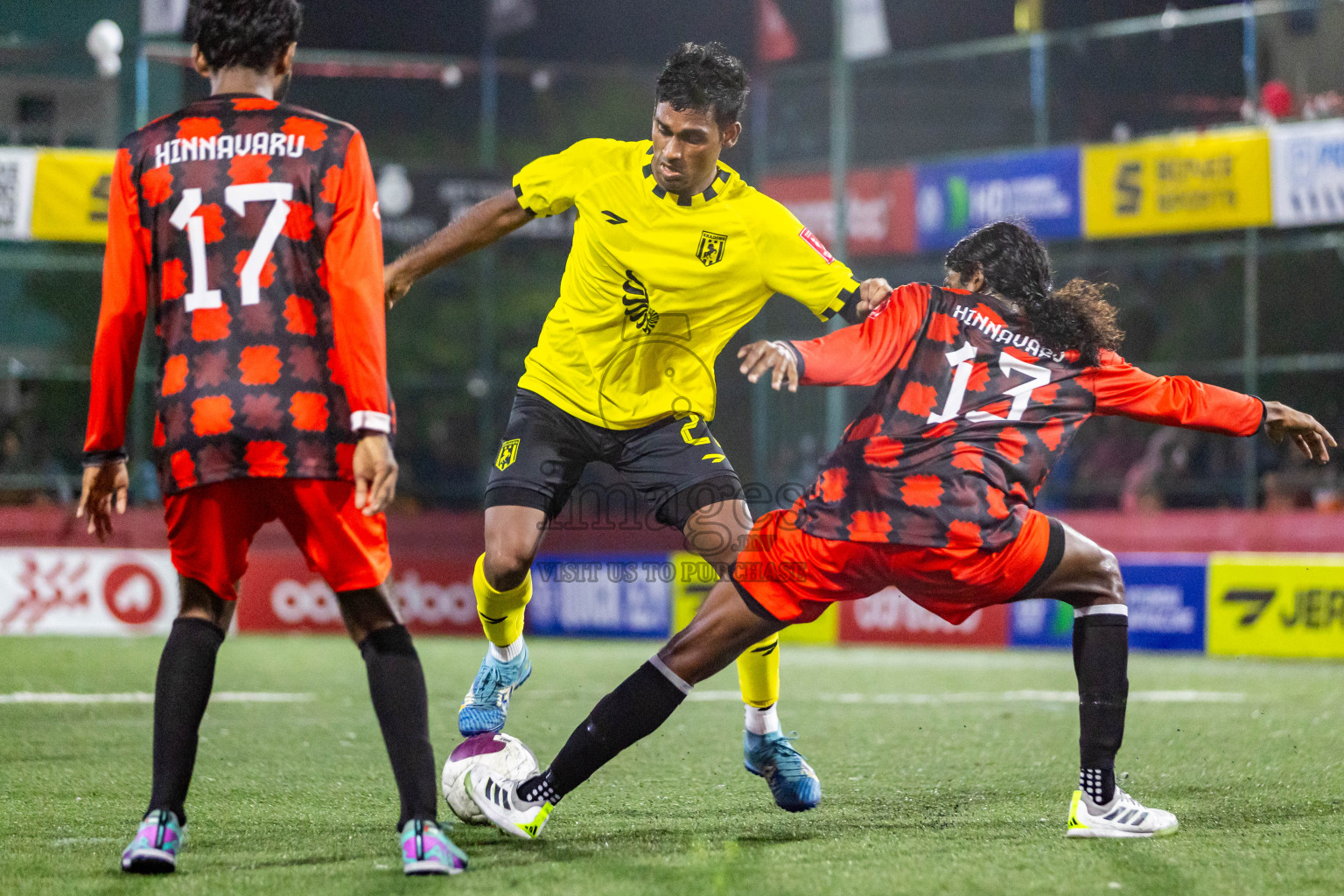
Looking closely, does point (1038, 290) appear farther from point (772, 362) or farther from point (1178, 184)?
point (1178, 184)

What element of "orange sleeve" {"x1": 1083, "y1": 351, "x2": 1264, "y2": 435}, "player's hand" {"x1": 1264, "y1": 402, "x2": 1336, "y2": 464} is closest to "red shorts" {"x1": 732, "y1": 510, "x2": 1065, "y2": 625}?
"orange sleeve" {"x1": 1083, "y1": 351, "x2": 1264, "y2": 435}

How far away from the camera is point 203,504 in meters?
3.57

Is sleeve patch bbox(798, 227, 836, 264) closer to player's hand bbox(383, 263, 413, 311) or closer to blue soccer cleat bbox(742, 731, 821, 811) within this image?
player's hand bbox(383, 263, 413, 311)

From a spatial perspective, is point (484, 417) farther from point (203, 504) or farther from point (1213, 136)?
point (203, 504)

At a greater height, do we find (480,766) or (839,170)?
(839,170)

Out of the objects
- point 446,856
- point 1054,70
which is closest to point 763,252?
point 446,856

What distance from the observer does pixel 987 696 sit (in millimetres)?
8555

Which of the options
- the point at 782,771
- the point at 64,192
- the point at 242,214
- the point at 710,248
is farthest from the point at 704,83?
A: the point at 64,192

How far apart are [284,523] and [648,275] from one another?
1924 mm

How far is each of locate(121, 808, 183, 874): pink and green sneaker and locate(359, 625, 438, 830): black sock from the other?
0.56 m

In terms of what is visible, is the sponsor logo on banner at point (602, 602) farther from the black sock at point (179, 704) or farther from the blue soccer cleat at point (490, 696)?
the black sock at point (179, 704)

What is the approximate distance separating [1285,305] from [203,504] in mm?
14279

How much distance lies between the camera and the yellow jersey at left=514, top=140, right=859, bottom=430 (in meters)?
5.03

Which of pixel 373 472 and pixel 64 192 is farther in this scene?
pixel 64 192
